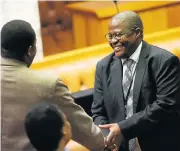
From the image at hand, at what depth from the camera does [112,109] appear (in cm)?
320

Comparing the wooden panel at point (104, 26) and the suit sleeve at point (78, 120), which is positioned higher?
the suit sleeve at point (78, 120)

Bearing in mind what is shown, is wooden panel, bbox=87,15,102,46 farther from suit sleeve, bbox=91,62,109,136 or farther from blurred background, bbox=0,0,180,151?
suit sleeve, bbox=91,62,109,136

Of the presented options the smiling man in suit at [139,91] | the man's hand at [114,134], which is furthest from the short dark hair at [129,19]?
the man's hand at [114,134]

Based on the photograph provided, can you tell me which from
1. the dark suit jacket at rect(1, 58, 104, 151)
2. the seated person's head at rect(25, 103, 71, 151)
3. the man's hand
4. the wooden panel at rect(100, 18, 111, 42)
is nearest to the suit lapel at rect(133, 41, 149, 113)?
the man's hand

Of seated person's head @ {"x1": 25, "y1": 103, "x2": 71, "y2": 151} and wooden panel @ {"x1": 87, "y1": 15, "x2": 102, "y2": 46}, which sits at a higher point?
seated person's head @ {"x1": 25, "y1": 103, "x2": 71, "y2": 151}

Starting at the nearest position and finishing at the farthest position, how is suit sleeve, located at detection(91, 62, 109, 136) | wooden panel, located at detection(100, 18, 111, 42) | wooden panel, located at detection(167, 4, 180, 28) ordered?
suit sleeve, located at detection(91, 62, 109, 136) → wooden panel, located at detection(100, 18, 111, 42) → wooden panel, located at detection(167, 4, 180, 28)

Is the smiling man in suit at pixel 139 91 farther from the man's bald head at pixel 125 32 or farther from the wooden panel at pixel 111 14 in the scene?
the wooden panel at pixel 111 14

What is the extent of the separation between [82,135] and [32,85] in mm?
428

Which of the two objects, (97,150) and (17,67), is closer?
(17,67)

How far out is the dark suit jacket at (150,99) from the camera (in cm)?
301

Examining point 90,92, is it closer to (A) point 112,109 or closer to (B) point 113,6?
(A) point 112,109

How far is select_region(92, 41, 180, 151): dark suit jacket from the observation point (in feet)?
9.89

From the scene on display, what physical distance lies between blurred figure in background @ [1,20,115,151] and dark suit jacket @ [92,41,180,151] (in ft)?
1.97

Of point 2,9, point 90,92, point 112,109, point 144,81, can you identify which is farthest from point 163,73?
point 2,9
